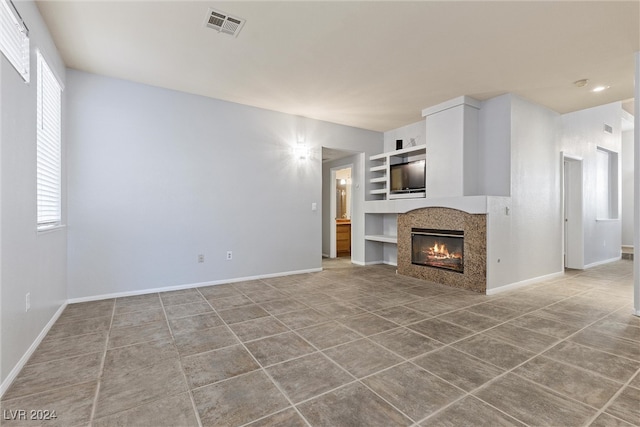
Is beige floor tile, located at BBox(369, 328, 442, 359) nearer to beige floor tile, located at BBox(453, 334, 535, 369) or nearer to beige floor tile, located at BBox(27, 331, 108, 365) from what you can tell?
beige floor tile, located at BBox(453, 334, 535, 369)

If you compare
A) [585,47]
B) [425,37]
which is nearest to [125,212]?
[425,37]

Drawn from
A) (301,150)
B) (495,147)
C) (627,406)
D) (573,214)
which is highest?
(301,150)

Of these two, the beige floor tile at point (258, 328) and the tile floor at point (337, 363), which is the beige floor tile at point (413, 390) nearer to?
the tile floor at point (337, 363)

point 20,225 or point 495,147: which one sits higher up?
point 495,147

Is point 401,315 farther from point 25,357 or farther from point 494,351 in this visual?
point 25,357

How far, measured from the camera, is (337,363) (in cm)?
204

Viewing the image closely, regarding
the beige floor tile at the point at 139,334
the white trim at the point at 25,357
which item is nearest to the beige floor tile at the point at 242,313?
the beige floor tile at the point at 139,334

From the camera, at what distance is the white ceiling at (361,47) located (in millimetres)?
2404

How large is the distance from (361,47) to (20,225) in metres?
3.21

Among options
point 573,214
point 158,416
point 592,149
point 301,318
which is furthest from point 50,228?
point 592,149

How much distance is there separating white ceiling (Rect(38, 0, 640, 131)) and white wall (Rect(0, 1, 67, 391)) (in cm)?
75

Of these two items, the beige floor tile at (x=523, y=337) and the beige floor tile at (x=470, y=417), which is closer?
the beige floor tile at (x=470, y=417)

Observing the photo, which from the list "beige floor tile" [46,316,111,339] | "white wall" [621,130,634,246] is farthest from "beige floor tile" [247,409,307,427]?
"white wall" [621,130,634,246]

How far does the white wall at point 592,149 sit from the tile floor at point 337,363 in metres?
2.77
